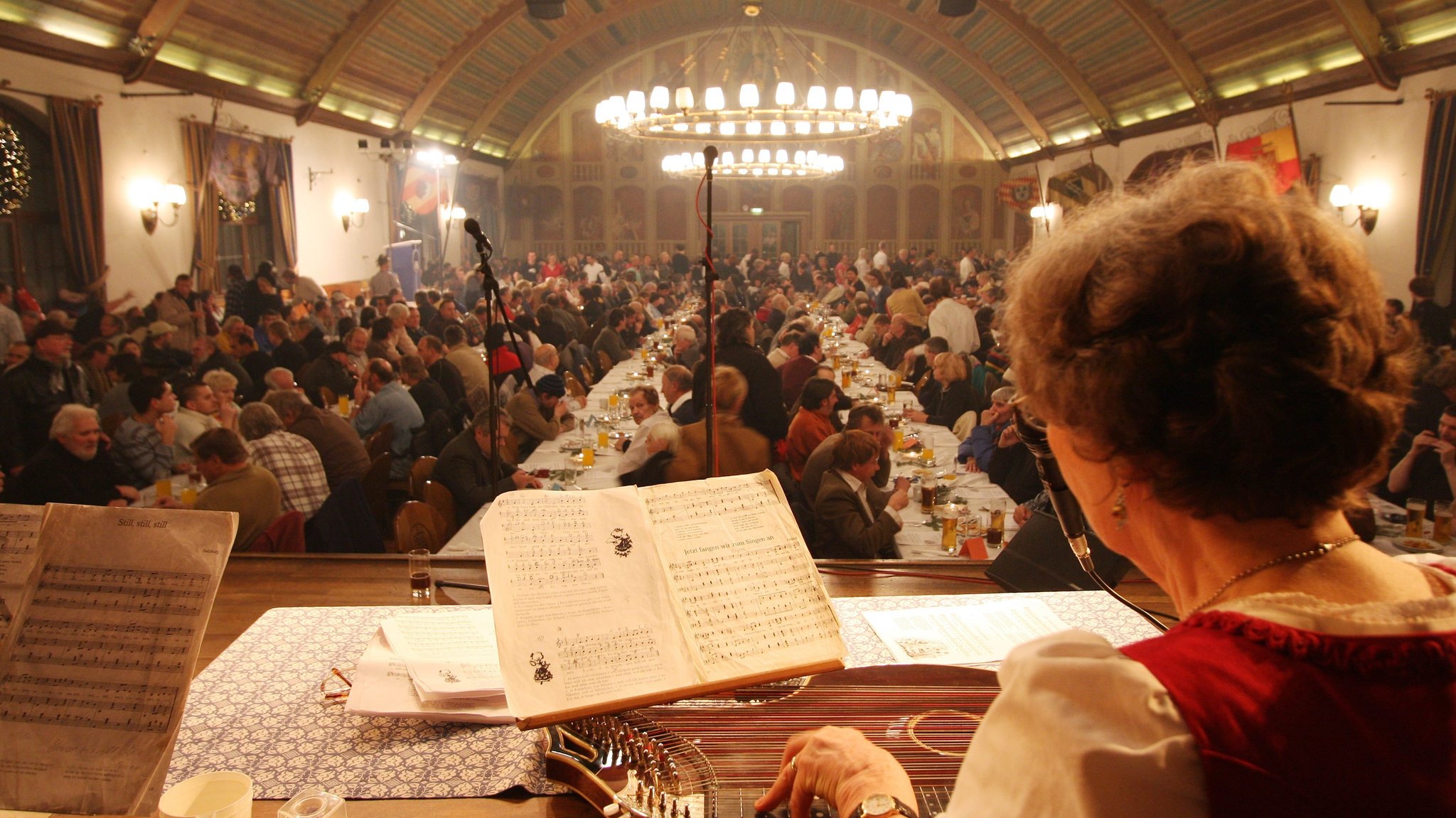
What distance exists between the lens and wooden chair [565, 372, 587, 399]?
6.80 m

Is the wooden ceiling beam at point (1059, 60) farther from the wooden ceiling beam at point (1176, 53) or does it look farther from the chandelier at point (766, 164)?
the chandelier at point (766, 164)

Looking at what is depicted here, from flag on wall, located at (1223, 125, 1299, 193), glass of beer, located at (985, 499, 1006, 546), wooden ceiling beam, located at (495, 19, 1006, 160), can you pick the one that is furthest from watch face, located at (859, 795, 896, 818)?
wooden ceiling beam, located at (495, 19, 1006, 160)

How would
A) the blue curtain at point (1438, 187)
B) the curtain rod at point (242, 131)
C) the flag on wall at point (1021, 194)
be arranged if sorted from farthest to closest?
the flag on wall at point (1021, 194) < the curtain rod at point (242, 131) < the blue curtain at point (1438, 187)

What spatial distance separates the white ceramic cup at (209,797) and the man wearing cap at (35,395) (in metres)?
5.12

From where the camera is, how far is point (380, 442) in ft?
16.7

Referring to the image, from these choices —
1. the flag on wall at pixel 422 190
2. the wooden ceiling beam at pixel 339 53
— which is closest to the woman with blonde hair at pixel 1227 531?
the wooden ceiling beam at pixel 339 53

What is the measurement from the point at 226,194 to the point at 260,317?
3.01 metres

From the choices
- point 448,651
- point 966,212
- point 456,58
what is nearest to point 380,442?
point 448,651

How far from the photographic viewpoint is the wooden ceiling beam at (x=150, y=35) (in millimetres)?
9562

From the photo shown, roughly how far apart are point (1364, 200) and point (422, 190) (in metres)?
13.7

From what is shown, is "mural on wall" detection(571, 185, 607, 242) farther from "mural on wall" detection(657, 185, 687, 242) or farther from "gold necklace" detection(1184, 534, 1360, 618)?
"gold necklace" detection(1184, 534, 1360, 618)

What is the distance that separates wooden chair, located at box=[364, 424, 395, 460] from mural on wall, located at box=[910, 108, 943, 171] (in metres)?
19.6

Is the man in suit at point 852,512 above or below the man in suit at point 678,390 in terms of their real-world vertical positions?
below

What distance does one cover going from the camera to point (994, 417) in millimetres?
4719
